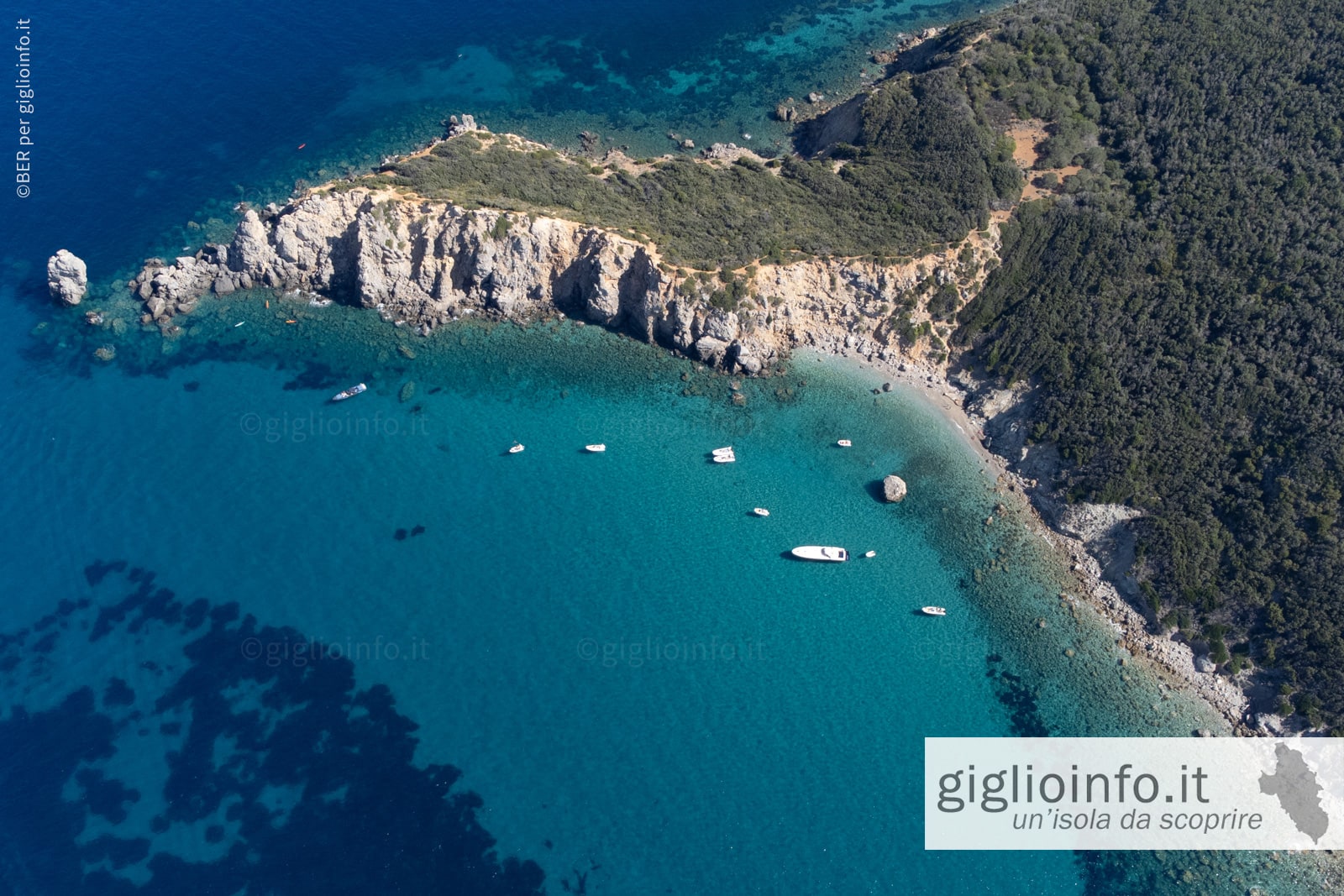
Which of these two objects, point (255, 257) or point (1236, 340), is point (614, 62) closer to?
point (255, 257)

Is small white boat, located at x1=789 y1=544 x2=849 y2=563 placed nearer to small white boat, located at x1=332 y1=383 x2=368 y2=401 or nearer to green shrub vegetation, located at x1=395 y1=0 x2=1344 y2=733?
green shrub vegetation, located at x1=395 y1=0 x2=1344 y2=733

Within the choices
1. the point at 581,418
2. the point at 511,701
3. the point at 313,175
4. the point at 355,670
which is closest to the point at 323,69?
the point at 313,175

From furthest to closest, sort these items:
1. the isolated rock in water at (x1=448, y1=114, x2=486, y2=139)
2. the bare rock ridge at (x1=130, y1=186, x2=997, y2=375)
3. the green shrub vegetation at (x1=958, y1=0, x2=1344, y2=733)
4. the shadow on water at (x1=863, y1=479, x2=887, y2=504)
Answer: the isolated rock in water at (x1=448, y1=114, x2=486, y2=139), the bare rock ridge at (x1=130, y1=186, x2=997, y2=375), the shadow on water at (x1=863, y1=479, x2=887, y2=504), the green shrub vegetation at (x1=958, y1=0, x2=1344, y2=733)

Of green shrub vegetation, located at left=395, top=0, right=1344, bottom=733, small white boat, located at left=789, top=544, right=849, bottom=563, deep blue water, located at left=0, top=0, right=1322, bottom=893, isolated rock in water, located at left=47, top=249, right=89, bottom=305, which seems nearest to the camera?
deep blue water, located at left=0, top=0, right=1322, bottom=893

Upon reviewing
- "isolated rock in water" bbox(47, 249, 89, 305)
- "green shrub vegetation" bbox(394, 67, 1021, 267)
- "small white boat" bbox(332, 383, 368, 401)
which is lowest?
"small white boat" bbox(332, 383, 368, 401)

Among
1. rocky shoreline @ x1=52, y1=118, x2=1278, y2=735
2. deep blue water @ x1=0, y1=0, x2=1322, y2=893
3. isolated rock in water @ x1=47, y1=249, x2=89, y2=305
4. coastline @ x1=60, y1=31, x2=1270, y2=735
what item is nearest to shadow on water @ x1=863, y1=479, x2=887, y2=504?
deep blue water @ x1=0, y1=0, x2=1322, y2=893

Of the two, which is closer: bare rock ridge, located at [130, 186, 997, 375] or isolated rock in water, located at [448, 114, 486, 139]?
bare rock ridge, located at [130, 186, 997, 375]
